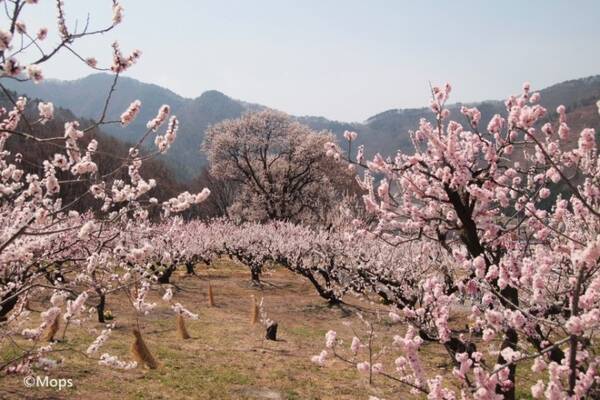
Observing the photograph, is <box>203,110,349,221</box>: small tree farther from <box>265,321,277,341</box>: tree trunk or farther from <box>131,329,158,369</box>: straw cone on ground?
<box>131,329,158,369</box>: straw cone on ground

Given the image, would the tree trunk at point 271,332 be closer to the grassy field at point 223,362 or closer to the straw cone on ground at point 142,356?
the grassy field at point 223,362

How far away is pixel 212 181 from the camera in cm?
5988

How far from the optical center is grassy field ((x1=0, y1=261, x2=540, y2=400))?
8.88 m

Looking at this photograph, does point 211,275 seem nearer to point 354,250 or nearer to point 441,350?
point 354,250

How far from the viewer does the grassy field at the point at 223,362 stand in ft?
29.1

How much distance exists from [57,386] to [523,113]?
855 centimetres

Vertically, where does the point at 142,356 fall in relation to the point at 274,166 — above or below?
below

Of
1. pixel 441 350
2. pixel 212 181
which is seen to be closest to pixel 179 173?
pixel 212 181

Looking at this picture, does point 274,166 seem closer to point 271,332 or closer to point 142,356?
point 271,332

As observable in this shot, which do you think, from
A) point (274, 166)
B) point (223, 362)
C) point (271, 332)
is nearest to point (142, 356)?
point (223, 362)

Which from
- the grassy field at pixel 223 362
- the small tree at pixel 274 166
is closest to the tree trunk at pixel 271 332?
the grassy field at pixel 223 362

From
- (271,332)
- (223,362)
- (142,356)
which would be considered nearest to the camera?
(142,356)

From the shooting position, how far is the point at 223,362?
1104 cm

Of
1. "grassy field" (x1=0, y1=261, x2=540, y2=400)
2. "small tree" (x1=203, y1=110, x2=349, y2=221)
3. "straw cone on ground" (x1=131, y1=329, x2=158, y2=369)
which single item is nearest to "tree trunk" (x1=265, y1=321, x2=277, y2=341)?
"grassy field" (x1=0, y1=261, x2=540, y2=400)
